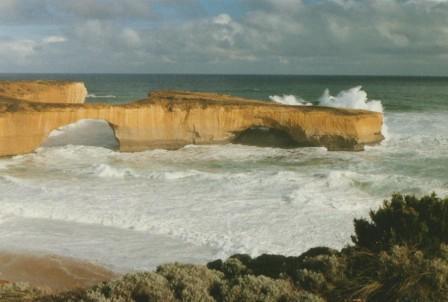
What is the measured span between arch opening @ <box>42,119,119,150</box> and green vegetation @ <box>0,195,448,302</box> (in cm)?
2125

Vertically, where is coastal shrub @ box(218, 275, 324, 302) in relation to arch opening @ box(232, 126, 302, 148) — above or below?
above

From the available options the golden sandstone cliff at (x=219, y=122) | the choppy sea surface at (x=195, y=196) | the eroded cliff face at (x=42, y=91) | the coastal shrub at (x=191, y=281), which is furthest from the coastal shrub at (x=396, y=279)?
the eroded cliff face at (x=42, y=91)

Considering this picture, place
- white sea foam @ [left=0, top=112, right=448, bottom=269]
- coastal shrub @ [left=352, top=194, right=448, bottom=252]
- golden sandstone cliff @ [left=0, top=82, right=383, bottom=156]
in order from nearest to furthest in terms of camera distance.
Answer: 1. coastal shrub @ [left=352, top=194, right=448, bottom=252]
2. white sea foam @ [left=0, top=112, right=448, bottom=269]
3. golden sandstone cliff @ [left=0, top=82, right=383, bottom=156]

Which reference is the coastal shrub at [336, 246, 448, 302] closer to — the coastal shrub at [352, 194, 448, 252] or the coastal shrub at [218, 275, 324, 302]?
the coastal shrub at [352, 194, 448, 252]

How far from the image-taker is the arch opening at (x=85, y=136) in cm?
3195

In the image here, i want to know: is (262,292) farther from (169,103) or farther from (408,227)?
(169,103)

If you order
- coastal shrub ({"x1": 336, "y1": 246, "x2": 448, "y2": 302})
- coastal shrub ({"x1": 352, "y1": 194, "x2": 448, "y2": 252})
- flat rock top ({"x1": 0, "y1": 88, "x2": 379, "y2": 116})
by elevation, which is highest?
flat rock top ({"x1": 0, "y1": 88, "x2": 379, "y2": 116})

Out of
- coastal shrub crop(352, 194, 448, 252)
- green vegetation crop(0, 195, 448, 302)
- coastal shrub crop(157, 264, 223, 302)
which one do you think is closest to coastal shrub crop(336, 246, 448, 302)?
green vegetation crop(0, 195, 448, 302)

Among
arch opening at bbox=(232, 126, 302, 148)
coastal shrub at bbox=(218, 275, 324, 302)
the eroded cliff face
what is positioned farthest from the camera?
the eroded cliff face

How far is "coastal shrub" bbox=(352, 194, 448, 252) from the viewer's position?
28.9 feet

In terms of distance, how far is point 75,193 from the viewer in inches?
752

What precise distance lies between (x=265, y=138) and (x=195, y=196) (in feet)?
45.5

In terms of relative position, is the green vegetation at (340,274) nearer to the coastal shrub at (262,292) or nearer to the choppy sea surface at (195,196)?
the coastal shrub at (262,292)

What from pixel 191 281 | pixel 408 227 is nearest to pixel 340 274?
pixel 408 227
